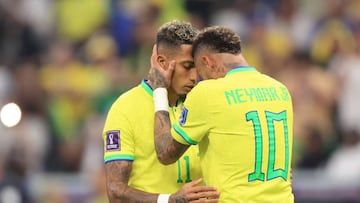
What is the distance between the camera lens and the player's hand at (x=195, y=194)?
7.61 meters

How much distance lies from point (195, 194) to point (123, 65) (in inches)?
303

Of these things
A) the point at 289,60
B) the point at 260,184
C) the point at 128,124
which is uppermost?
the point at 289,60

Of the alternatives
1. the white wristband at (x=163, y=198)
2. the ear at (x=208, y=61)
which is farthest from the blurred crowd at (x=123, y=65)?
the ear at (x=208, y=61)

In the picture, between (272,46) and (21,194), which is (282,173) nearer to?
(21,194)

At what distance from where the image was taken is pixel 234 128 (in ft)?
25.0

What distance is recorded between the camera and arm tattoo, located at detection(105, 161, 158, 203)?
7980mm

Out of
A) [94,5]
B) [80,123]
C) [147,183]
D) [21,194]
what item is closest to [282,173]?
[147,183]

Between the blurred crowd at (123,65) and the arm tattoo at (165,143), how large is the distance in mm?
5146

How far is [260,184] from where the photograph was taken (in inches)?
301

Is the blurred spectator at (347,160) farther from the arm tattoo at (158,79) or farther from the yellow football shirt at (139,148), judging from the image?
the arm tattoo at (158,79)

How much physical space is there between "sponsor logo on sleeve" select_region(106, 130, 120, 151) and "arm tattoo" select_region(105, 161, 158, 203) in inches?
3.8

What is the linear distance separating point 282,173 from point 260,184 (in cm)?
19

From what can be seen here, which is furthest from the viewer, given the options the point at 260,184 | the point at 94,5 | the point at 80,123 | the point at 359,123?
the point at 94,5

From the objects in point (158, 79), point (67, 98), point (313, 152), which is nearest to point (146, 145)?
point (158, 79)
